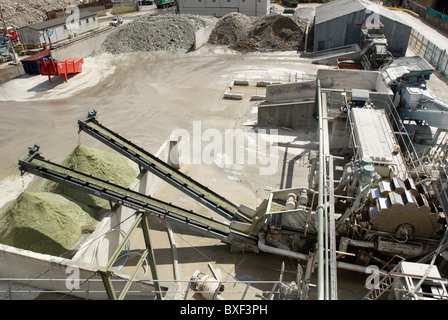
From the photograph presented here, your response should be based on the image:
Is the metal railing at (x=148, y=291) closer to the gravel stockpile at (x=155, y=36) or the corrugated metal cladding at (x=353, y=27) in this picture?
the corrugated metal cladding at (x=353, y=27)

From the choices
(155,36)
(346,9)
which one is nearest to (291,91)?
(346,9)

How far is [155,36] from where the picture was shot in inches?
1540

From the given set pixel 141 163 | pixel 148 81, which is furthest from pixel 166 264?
pixel 148 81

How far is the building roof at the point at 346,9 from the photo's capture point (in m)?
32.2

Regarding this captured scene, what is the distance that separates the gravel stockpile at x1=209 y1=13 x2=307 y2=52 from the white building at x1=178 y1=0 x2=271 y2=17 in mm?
8334

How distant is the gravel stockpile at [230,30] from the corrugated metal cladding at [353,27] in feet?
27.2

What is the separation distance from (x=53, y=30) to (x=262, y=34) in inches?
949

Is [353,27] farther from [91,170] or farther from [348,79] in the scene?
[91,170]

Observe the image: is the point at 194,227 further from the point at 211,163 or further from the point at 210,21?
the point at 210,21

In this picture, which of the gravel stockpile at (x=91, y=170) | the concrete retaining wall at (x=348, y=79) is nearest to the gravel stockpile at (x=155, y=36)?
the concrete retaining wall at (x=348, y=79)

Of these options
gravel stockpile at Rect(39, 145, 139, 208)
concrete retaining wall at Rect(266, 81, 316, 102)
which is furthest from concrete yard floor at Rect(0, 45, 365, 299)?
concrete retaining wall at Rect(266, 81, 316, 102)

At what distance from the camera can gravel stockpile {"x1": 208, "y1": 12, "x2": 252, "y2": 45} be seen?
3881cm

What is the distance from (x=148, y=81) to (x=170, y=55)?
7677 mm
